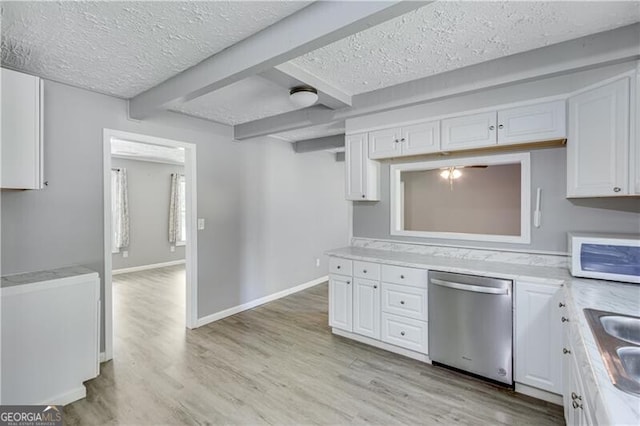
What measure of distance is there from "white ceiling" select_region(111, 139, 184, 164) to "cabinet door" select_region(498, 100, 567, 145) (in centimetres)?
467

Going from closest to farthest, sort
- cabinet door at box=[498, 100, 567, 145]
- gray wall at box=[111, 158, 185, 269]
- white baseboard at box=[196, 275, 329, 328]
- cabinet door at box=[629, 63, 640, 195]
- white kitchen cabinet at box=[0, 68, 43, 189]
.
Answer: cabinet door at box=[629, 63, 640, 195] → white kitchen cabinet at box=[0, 68, 43, 189] → cabinet door at box=[498, 100, 567, 145] → white baseboard at box=[196, 275, 329, 328] → gray wall at box=[111, 158, 185, 269]

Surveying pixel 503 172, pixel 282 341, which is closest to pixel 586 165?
pixel 503 172

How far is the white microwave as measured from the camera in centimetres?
191

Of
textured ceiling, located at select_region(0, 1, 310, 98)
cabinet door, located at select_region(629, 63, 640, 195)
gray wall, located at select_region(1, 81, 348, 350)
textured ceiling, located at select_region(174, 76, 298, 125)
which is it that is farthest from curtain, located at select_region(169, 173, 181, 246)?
cabinet door, located at select_region(629, 63, 640, 195)

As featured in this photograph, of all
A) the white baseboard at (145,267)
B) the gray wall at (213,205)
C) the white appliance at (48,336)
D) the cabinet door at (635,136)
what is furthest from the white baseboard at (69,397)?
the white baseboard at (145,267)

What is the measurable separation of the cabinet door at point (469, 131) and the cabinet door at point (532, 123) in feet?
0.24

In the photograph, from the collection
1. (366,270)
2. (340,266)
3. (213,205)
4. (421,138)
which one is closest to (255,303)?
(213,205)

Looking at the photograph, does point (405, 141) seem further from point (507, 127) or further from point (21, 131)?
point (21, 131)

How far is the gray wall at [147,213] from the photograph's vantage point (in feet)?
21.1

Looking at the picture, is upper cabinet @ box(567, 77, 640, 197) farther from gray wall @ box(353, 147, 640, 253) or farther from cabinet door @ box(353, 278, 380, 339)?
cabinet door @ box(353, 278, 380, 339)

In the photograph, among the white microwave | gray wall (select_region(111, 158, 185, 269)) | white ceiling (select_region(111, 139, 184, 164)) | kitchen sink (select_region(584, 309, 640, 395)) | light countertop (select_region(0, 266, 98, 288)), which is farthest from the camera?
gray wall (select_region(111, 158, 185, 269))

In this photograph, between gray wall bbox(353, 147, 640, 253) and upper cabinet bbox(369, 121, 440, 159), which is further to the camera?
upper cabinet bbox(369, 121, 440, 159)

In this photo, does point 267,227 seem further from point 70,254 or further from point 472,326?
point 472,326

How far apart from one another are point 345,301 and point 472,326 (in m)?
1.23
